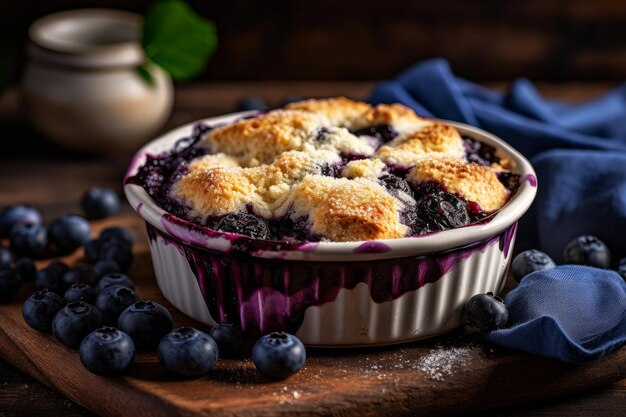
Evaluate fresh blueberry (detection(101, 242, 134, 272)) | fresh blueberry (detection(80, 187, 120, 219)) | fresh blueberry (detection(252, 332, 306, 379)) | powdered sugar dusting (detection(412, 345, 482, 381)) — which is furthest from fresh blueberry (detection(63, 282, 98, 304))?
powdered sugar dusting (detection(412, 345, 482, 381))

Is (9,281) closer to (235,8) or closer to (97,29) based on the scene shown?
(97,29)

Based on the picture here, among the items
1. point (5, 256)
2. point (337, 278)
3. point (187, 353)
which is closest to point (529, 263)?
point (337, 278)

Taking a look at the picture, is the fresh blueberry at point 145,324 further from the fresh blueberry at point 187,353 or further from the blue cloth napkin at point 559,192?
the blue cloth napkin at point 559,192

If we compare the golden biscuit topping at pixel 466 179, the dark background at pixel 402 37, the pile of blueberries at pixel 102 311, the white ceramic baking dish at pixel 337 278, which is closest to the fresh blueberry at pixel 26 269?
the pile of blueberries at pixel 102 311

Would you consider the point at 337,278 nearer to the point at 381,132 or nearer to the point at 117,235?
the point at 381,132

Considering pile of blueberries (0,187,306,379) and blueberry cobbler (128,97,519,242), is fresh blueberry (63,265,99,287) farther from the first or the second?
blueberry cobbler (128,97,519,242)
